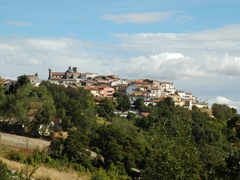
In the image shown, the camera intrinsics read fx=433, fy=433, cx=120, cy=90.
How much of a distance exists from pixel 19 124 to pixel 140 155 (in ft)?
45.9

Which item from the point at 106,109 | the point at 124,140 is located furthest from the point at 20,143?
the point at 106,109

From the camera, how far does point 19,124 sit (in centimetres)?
4569

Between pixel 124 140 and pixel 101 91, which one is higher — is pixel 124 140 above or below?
below

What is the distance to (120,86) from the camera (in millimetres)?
114312

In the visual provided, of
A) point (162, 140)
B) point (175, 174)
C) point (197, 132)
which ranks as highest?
point (162, 140)

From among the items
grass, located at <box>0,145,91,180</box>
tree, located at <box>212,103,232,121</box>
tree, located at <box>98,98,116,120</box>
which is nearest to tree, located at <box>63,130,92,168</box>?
grass, located at <box>0,145,91,180</box>

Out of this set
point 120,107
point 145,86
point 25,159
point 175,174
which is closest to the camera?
point 175,174

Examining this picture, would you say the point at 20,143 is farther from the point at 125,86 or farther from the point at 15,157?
the point at 125,86

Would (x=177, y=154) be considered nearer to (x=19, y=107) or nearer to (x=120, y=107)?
(x=19, y=107)

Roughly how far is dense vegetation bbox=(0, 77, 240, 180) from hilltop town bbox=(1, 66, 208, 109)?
10.5 metres

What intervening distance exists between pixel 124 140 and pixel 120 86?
74.4m

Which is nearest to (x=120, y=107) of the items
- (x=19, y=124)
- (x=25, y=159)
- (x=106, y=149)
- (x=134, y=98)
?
(x=134, y=98)

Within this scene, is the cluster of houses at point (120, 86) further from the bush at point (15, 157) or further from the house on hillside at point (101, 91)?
the bush at point (15, 157)

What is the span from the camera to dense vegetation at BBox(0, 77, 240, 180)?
18.8 meters
